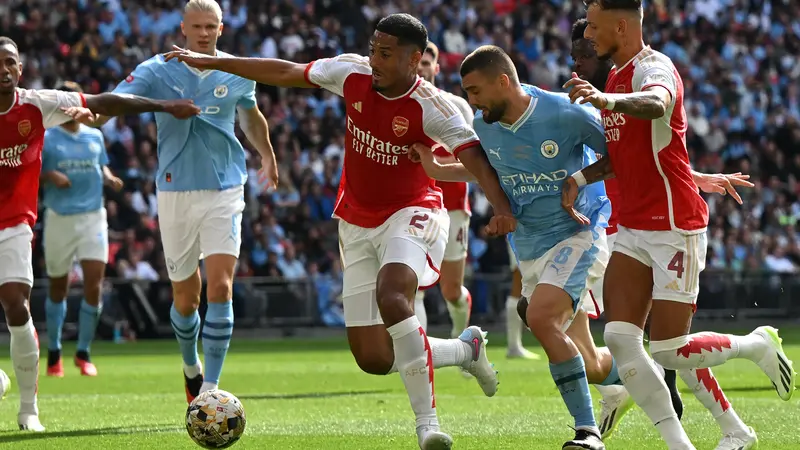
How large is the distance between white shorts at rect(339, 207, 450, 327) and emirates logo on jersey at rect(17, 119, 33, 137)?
242 cm

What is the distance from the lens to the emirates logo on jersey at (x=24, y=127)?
9.06 metres

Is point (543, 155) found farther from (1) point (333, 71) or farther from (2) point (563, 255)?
(1) point (333, 71)

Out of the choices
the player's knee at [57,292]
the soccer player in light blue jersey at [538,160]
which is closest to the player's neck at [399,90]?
the soccer player in light blue jersey at [538,160]

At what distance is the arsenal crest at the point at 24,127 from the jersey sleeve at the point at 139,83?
109cm

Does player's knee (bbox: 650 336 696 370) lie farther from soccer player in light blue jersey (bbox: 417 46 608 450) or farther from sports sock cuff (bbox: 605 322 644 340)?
soccer player in light blue jersey (bbox: 417 46 608 450)

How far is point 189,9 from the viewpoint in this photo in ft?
33.1

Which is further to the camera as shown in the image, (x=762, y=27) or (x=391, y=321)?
(x=762, y=27)

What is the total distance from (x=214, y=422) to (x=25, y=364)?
7.55 ft

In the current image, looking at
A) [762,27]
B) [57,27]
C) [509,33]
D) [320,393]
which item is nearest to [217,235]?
[320,393]

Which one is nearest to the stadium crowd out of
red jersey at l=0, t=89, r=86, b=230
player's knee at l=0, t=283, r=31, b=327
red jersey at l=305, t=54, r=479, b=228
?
red jersey at l=0, t=89, r=86, b=230

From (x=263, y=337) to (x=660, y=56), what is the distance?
15.2 m

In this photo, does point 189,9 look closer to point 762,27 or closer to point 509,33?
point 509,33

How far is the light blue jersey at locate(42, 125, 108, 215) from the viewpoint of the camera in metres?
14.9

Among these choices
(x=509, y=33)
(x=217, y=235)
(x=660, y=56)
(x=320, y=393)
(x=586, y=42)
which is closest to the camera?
(x=660, y=56)
